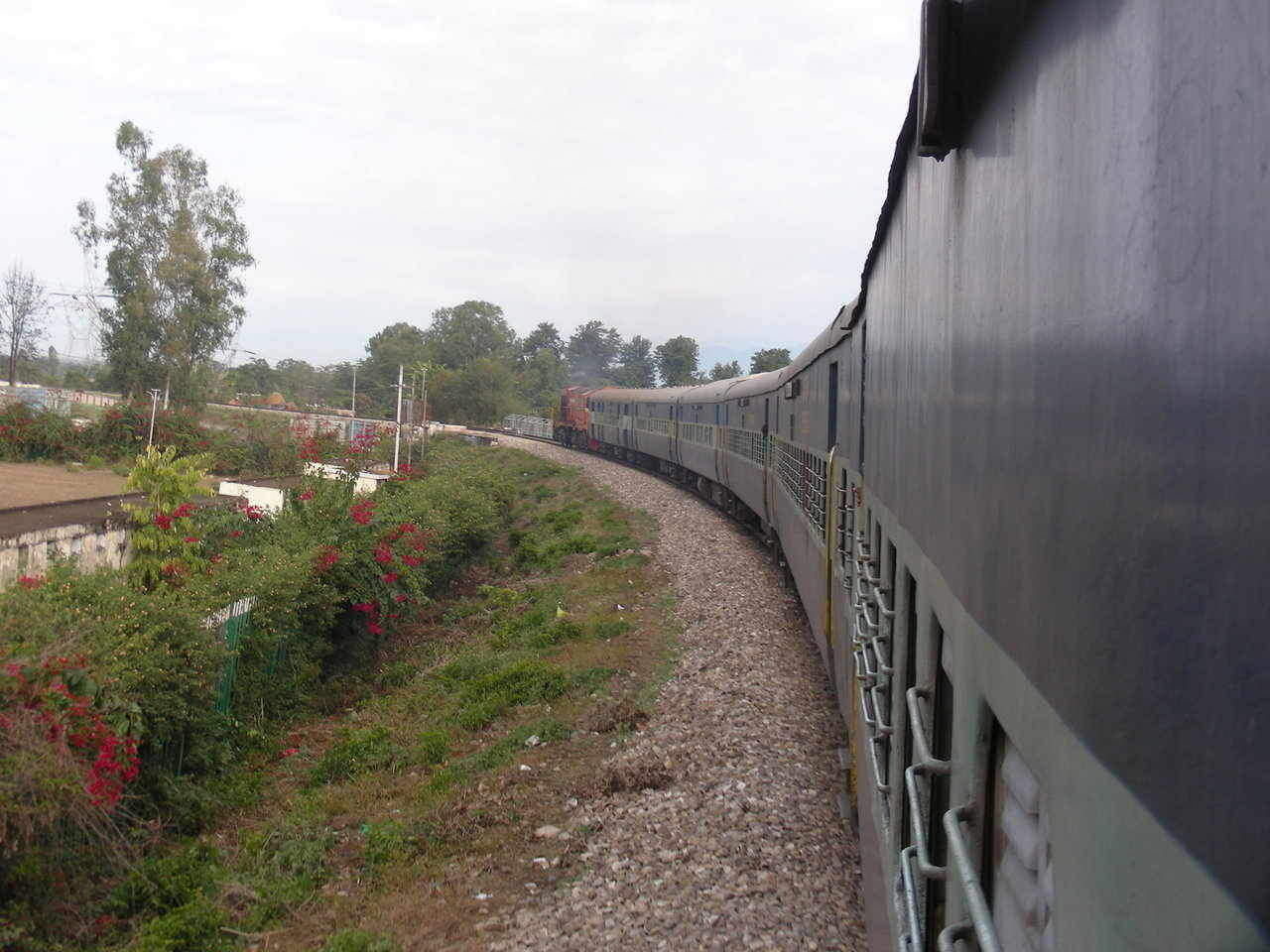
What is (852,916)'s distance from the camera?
18.4ft

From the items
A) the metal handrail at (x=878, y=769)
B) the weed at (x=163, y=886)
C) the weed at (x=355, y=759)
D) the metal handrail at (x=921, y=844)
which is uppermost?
the metal handrail at (x=921, y=844)

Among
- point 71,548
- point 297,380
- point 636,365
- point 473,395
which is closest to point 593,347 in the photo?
point 636,365

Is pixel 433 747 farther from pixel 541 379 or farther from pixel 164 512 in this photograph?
pixel 541 379

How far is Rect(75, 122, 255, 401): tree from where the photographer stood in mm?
41719

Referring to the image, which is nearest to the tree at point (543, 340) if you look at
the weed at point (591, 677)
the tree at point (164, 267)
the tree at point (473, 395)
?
the tree at point (473, 395)

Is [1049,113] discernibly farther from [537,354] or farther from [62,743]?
[537,354]

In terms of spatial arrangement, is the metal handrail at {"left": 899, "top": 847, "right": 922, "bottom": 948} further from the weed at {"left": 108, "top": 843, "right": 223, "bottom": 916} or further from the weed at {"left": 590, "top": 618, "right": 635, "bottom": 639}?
the weed at {"left": 590, "top": 618, "right": 635, "bottom": 639}

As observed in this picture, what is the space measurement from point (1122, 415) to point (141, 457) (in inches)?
548

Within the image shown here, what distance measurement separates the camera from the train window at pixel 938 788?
2.50 meters

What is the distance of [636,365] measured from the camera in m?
142

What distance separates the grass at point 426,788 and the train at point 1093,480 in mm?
4296

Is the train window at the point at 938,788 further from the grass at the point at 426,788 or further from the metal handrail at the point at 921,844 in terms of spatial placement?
the grass at the point at 426,788

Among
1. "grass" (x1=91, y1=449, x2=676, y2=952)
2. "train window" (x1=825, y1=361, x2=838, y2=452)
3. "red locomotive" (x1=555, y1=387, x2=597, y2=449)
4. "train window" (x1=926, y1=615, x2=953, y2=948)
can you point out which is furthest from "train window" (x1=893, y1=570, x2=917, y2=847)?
"red locomotive" (x1=555, y1=387, x2=597, y2=449)

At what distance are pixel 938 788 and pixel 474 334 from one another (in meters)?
113
